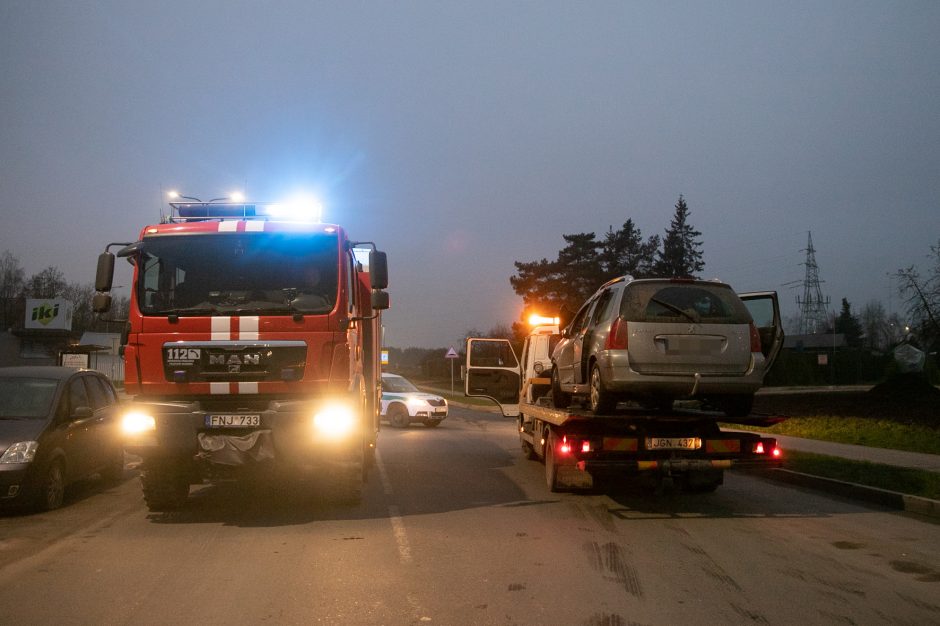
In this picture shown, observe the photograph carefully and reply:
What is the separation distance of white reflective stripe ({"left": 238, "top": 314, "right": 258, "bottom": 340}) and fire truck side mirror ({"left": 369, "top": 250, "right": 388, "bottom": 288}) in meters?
1.45

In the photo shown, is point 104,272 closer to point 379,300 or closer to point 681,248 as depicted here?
point 379,300

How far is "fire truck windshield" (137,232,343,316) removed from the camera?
8344mm

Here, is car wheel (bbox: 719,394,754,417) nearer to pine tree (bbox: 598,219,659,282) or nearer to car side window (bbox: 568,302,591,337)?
car side window (bbox: 568,302,591,337)

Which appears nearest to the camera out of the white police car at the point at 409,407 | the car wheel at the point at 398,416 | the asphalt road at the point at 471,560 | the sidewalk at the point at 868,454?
the asphalt road at the point at 471,560

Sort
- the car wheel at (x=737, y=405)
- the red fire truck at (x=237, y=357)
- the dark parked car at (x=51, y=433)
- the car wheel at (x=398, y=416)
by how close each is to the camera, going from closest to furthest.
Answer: the red fire truck at (x=237, y=357)
the dark parked car at (x=51, y=433)
the car wheel at (x=737, y=405)
the car wheel at (x=398, y=416)

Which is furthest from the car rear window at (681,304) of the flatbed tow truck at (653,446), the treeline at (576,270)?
the treeline at (576,270)

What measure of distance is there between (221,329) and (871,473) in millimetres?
8961

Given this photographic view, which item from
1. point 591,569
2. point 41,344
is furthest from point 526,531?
point 41,344

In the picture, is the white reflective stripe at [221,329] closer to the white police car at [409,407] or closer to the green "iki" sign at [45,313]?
the white police car at [409,407]

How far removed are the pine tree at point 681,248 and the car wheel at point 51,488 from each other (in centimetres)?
6324

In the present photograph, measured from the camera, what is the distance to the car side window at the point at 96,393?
1048 centimetres

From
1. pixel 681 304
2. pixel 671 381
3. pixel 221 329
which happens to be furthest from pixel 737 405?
pixel 221 329

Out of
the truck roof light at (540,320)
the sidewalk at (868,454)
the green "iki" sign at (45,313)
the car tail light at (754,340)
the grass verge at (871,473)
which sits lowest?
the sidewalk at (868,454)

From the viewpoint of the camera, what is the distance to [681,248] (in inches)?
2803
